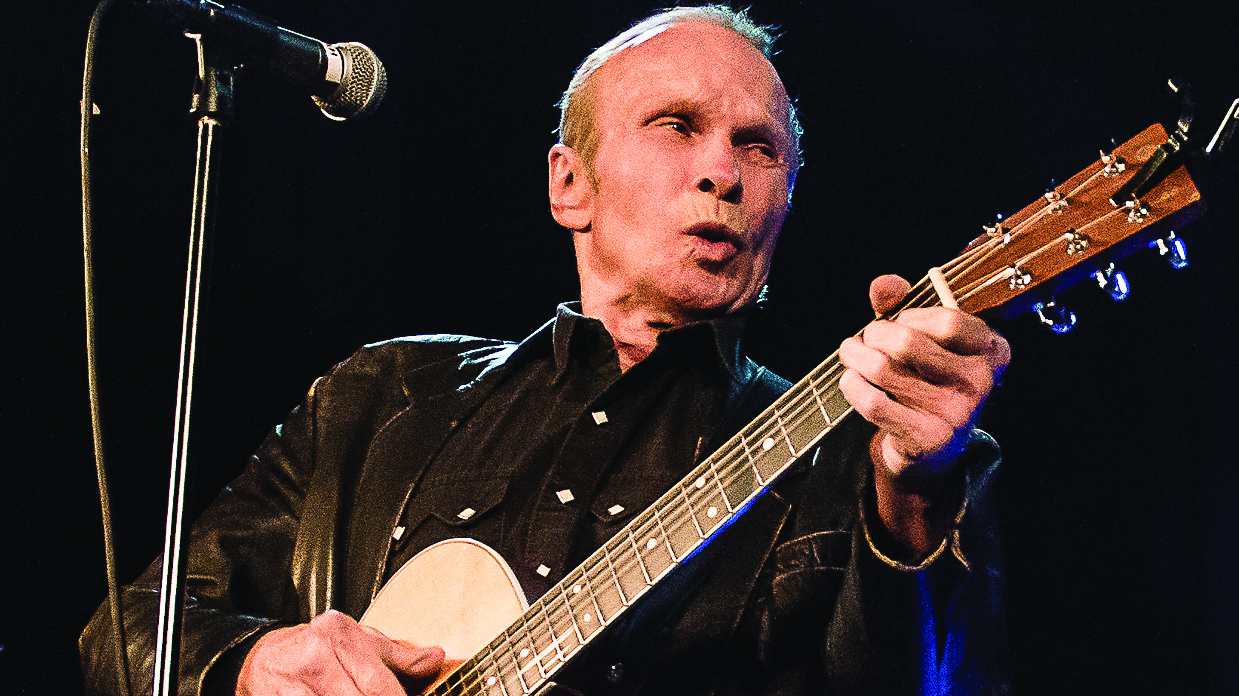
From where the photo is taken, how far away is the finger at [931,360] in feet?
4.32

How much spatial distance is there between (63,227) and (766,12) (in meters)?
2.20

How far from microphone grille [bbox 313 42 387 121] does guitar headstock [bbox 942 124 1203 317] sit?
1.01 meters

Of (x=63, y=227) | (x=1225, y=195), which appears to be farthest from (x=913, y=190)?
(x=63, y=227)

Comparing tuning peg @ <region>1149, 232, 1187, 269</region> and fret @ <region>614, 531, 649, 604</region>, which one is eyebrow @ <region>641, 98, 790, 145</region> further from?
tuning peg @ <region>1149, 232, 1187, 269</region>

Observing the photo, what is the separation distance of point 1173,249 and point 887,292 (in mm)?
389

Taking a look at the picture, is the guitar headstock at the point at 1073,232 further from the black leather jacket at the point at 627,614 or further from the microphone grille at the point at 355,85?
the microphone grille at the point at 355,85

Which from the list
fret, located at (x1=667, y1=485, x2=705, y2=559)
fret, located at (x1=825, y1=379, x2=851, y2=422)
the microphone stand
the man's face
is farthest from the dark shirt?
the microphone stand

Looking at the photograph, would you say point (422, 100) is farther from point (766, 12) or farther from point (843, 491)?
point (843, 491)

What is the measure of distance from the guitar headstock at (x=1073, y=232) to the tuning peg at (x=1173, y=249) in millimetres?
12

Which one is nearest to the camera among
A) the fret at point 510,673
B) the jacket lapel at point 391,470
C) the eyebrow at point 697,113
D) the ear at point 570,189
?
the fret at point 510,673

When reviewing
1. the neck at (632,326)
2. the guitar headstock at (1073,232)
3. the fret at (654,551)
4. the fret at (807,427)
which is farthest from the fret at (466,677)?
the guitar headstock at (1073,232)

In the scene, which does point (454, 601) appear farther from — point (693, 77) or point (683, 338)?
point (693, 77)

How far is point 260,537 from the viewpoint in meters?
2.33

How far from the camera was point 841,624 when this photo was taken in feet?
5.34
